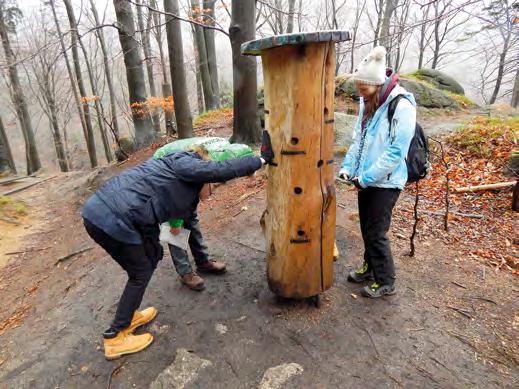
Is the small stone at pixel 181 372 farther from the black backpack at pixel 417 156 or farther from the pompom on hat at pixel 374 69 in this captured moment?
the pompom on hat at pixel 374 69

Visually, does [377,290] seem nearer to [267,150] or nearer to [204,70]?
[267,150]

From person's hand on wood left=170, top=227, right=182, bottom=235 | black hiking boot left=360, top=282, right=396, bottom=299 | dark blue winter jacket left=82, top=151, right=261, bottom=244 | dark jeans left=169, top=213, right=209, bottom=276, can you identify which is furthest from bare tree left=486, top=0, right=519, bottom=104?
person's hand on wood left=170, top=227, right=182, bottom=235

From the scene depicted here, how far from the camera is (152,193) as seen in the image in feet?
7.52

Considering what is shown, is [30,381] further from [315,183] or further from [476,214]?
[476,214]

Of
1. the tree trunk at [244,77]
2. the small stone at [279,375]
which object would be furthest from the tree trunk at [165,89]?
the small stone at [279,375]

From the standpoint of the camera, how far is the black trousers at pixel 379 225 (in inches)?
104

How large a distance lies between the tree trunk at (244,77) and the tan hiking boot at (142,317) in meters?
4.34

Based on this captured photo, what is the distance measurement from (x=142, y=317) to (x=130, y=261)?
28.1 inches

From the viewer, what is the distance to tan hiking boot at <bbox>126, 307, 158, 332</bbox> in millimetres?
2754

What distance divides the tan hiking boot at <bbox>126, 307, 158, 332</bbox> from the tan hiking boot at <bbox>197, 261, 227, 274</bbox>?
73 centimetres

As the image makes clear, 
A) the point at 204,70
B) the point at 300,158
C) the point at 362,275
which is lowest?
the point at 362,275

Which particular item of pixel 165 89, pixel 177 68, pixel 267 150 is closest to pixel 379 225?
pixel 267 150

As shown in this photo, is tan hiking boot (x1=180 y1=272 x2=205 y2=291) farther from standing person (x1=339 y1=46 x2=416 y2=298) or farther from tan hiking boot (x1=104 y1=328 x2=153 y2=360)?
standing person (x1=339 y1=46 x2=416 y2=298)

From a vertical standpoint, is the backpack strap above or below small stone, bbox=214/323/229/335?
above
